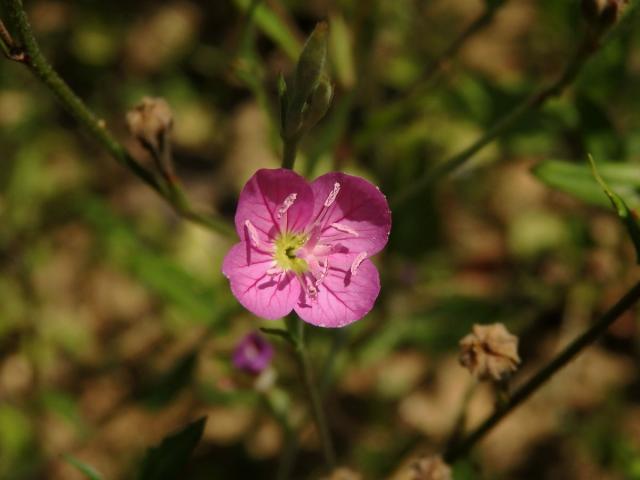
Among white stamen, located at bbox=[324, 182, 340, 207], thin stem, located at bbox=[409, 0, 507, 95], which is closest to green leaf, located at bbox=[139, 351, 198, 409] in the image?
white stamen, located at bbox=[324, 182, 340, 207]

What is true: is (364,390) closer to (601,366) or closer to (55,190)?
(601,366)

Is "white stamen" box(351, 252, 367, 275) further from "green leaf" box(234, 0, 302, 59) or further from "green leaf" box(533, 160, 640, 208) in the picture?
"green leaf" box(234, 0, 302, 59)

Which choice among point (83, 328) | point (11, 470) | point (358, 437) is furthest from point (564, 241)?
point (11, 470)

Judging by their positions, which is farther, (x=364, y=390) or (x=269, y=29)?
(x=364, y=390)

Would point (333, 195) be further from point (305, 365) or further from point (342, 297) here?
point (305, 365)

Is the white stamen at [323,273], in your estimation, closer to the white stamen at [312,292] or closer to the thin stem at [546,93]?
the white stamen at [312,292]

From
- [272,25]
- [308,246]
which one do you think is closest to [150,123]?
[308,246]
